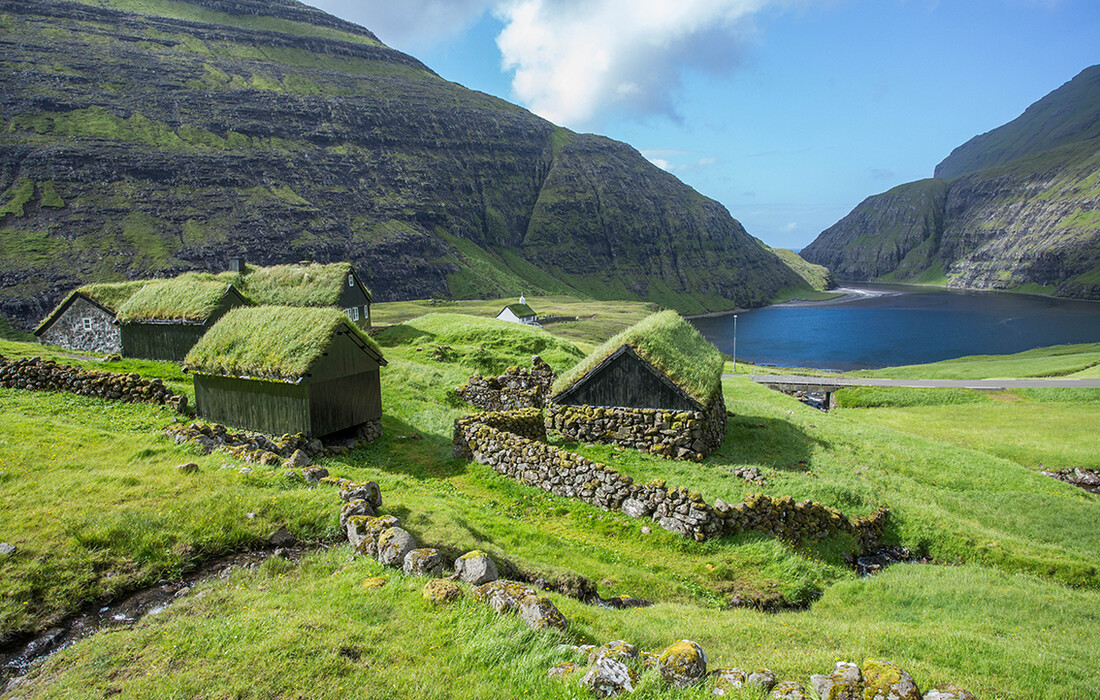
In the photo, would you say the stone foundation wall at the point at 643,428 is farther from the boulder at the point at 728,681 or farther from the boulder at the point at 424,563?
the boulder at the point at 728,681

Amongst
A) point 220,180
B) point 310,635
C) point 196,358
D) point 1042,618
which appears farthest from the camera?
point 220,180

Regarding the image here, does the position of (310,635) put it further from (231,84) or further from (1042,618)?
(231,84)

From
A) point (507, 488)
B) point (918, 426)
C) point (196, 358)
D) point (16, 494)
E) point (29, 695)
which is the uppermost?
point (196, 358)

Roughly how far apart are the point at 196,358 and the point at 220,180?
16645 cm

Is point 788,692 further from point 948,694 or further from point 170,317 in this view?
point 170,317

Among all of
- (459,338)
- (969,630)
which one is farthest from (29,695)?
(459,338)

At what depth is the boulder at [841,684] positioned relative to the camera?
6.80m

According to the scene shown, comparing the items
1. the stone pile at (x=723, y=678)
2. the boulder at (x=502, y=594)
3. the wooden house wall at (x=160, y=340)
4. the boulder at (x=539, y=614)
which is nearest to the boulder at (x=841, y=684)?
the stone pile at (x=723, y=678)

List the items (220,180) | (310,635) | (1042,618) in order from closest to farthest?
(310,635), (1042,618), (220,180)

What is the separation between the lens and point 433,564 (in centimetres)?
957

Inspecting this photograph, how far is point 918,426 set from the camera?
1532 inches

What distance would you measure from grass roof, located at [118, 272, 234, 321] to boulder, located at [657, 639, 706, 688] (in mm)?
35037

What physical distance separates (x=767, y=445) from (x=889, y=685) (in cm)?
1960

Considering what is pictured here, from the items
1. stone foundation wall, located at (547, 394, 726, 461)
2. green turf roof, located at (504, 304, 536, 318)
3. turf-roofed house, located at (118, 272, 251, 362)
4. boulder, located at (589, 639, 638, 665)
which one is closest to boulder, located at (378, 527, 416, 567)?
boulder, located at (589, 639, 638, 665)
